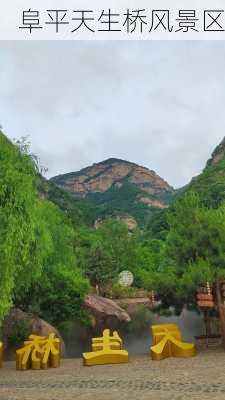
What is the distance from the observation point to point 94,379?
874 cm

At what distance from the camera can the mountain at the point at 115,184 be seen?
10762cm

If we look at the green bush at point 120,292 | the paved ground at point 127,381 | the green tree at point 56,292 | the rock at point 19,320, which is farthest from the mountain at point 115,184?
the paved ground at point 127,381

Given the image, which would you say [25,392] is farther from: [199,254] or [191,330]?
[191,330]

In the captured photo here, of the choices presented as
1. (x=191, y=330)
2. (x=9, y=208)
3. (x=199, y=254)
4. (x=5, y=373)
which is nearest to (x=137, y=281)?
(x=191, y=330)

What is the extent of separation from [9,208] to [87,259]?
19.5 meters

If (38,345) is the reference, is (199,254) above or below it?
above

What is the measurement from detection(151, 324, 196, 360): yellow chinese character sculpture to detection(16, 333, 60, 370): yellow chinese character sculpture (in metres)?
2.62

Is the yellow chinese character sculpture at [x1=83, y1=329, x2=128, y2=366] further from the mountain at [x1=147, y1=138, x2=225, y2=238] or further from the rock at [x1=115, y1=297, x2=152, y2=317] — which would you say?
the mountain at [x1=147, y1=138, x2=225, y2=238]

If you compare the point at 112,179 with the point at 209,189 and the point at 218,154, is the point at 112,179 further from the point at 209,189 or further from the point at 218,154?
the point at 209,189

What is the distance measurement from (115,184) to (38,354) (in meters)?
107

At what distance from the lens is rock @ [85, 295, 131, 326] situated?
21.2 m

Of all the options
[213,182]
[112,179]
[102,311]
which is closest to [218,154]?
[213,182]

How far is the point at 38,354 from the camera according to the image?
11.6m

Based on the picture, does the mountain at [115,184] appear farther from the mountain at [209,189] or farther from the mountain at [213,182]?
the mountain at [209,189]
